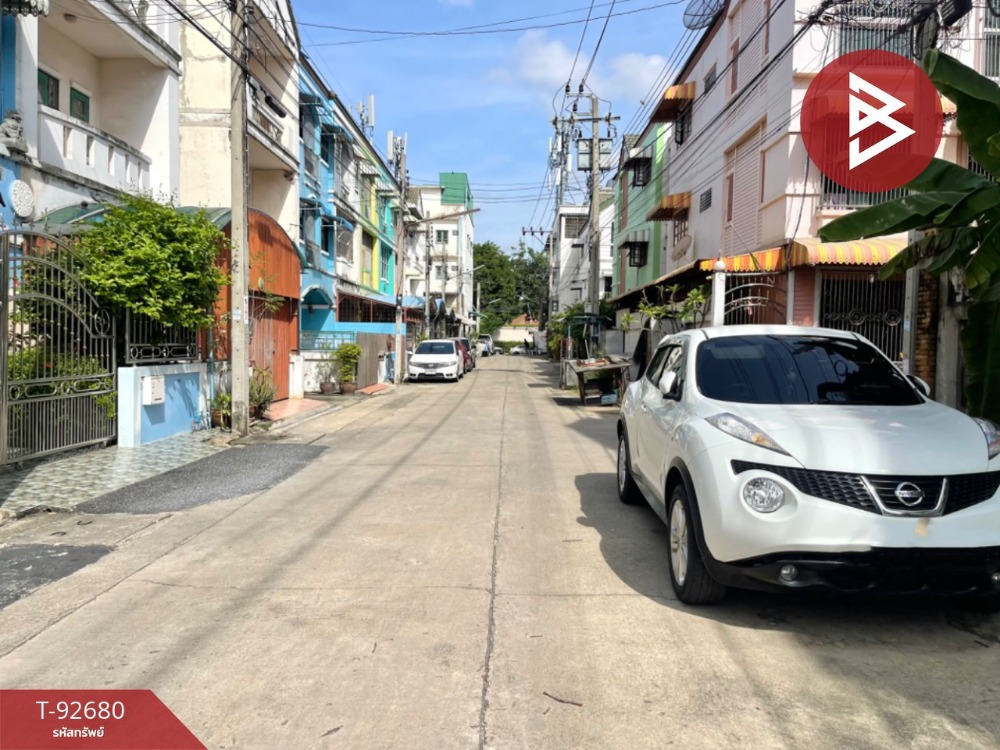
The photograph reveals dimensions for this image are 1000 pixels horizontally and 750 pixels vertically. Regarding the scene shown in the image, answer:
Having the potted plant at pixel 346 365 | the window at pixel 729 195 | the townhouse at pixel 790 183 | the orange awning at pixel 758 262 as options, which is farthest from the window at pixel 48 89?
the window at pixel 729 195

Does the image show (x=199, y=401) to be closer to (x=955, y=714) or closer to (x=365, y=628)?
(x=365, y=628)

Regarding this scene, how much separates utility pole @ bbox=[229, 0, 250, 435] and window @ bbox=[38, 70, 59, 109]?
3.79 metres

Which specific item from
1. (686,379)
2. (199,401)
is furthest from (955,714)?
(199,401)

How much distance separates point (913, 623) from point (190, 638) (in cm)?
420

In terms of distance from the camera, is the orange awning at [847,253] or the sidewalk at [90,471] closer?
the sidewalk at [90,471]

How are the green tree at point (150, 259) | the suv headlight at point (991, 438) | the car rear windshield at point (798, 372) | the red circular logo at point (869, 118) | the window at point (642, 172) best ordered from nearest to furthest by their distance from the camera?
1. the suv headlight at point (991, 438)
2. the car rear windshield at point (798, 372)
3. the green tree at point (150, 259)
4. the red circular logo at point (869, 118)
5. the window at point (642, 172)

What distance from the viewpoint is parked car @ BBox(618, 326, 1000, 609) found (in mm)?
3895

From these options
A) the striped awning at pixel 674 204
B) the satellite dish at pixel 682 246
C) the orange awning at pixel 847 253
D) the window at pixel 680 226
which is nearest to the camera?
the orange awning at pixel 847 253

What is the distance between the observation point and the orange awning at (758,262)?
14.4 meters

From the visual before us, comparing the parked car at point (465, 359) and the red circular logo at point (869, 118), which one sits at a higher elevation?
the red circular logo at point (869, 118)

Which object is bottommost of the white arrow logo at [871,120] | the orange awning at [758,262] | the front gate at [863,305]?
the front gate at [863,305]

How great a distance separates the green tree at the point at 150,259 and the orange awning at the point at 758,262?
9.10 meters

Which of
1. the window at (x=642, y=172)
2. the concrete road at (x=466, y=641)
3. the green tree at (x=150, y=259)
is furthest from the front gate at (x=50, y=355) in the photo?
the window at (x=642, y=172)

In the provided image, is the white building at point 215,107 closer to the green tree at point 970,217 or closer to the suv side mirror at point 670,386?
the suv side mirror at point 670,386
